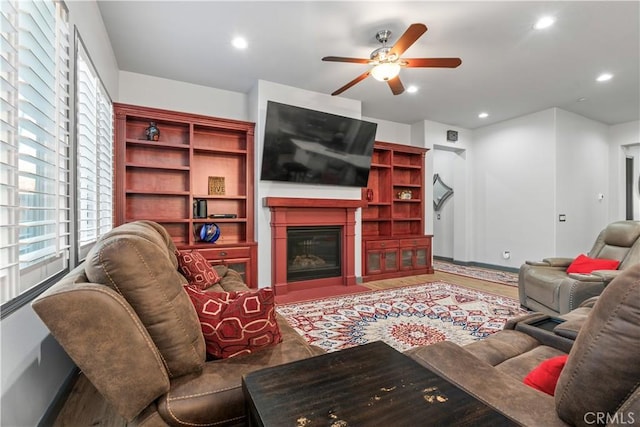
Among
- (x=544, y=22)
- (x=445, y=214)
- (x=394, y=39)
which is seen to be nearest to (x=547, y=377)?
(x=394, y=39)

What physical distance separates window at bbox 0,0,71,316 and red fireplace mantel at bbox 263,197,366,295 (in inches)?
92.0

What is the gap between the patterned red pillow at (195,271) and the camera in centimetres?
248

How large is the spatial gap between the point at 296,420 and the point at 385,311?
272 cm

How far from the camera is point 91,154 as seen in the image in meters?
2.40

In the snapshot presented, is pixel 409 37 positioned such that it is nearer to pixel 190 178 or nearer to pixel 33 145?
pixel 33 145

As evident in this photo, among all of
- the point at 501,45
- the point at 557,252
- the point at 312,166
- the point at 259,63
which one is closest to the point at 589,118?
the point at 557,252

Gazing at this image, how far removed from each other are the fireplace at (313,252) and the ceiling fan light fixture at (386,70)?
87.1 inches

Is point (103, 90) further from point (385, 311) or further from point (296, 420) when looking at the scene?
point (385, 311)

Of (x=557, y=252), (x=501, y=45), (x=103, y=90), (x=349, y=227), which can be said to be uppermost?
(x=501, y=45)

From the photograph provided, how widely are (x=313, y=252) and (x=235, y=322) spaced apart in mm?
3156

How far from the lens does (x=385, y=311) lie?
10.7 ft

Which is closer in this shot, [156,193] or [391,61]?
[391,61]

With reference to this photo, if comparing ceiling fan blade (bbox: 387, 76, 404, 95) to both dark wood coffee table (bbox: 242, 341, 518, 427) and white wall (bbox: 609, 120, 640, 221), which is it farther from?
white wall (bbox: 609, 120, 640, 221)

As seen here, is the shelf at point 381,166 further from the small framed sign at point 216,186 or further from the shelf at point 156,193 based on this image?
the shelf at point 156,193
